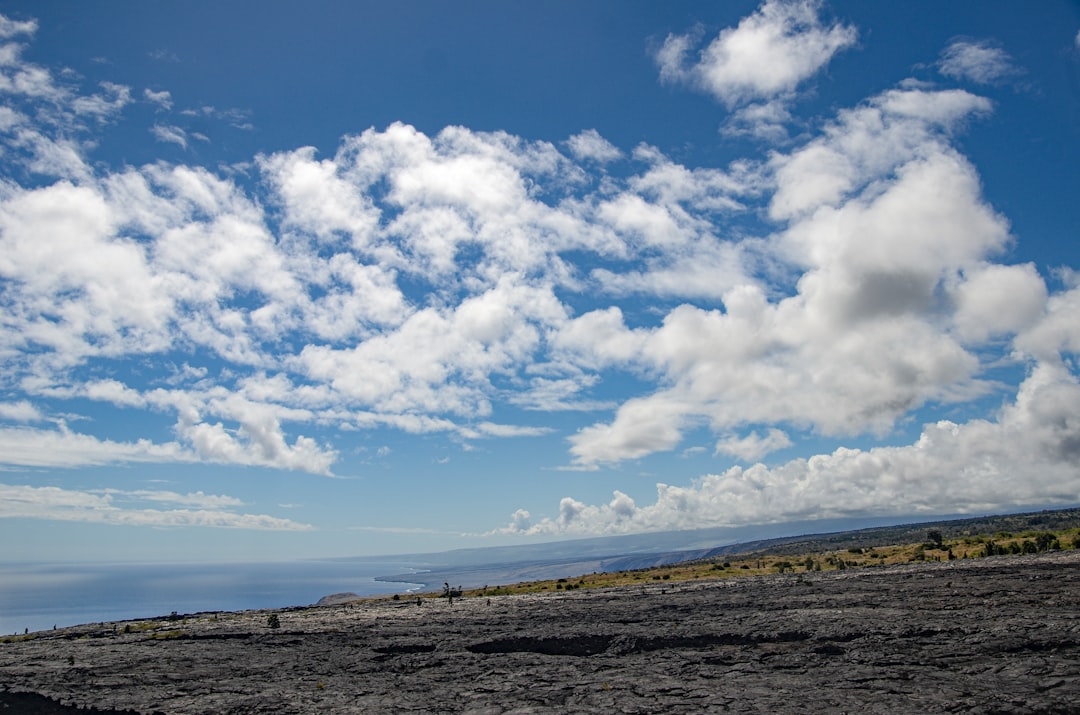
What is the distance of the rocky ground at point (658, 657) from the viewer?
20.5 metres

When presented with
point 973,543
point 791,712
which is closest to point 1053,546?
point 973,543

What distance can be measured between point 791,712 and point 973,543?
6174 centimetres

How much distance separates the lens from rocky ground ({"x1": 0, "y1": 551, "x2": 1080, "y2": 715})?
20453mm

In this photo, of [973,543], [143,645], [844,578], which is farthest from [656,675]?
[973,543]

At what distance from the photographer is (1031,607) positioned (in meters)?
27.7

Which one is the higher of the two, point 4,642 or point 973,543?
point 4,642

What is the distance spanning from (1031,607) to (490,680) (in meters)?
22.1

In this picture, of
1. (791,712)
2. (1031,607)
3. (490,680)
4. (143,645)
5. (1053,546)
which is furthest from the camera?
(1053,546)

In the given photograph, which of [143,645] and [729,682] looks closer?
[729,682]

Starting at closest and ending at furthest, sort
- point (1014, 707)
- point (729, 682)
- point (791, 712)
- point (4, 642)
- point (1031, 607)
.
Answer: point (1014, 707)
point (791, 712)
point (729, 682)
point (1031, 607)
point (4, 642)

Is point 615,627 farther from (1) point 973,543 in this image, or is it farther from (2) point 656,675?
(1) point 973,543

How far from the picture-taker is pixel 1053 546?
5512cm

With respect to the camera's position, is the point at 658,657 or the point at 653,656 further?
the point at 653,656

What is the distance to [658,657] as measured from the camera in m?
27.3
